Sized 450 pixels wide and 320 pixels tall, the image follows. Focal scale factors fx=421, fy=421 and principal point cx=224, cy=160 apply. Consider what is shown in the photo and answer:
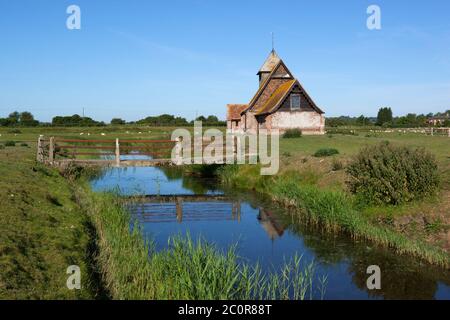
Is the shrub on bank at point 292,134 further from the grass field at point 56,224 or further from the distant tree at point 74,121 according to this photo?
the distant tree at point 74,121

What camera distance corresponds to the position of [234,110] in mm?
54188

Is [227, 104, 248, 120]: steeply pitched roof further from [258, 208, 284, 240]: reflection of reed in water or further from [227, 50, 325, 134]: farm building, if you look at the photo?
[258, 208, 284, 240]: reflection of reed in water

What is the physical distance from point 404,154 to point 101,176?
19140 mm

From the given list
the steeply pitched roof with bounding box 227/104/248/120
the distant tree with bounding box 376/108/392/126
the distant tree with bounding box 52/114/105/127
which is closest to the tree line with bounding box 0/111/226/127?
the distant tree with bounding box 52/114/105/127

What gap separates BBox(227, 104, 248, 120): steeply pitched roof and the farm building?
4278mm

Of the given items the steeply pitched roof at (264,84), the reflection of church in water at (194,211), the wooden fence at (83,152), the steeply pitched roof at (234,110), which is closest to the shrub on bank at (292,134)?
the steeply pitched roof at (264,84)

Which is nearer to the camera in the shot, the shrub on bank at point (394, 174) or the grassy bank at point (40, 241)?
the grassy bank at point (40, 241)

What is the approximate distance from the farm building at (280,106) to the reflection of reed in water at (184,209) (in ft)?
74.6

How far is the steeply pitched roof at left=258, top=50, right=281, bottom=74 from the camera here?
1897 inches

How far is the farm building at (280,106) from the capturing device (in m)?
41.9

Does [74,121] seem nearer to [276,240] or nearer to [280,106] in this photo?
[280,106]

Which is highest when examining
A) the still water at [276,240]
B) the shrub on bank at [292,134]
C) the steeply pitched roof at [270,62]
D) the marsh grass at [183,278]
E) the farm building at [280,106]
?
the steeply pitched roof at [270,62]

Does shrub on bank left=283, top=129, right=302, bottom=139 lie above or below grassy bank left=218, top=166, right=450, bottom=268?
above

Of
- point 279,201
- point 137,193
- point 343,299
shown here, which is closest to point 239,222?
point 279,201
